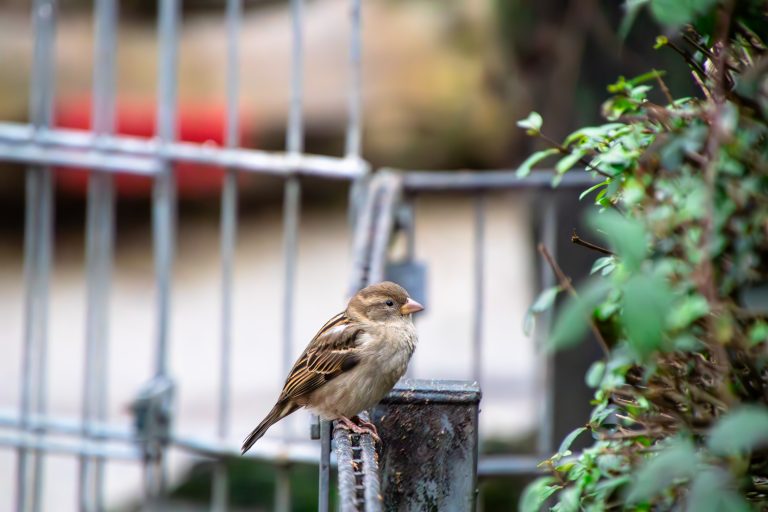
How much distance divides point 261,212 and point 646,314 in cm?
1222

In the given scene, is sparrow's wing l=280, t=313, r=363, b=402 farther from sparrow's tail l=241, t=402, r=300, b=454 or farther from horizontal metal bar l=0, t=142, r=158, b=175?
horizontal metal bar l=0, t=142, r=158, b=175

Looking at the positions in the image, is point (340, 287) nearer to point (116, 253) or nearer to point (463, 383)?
point (116, 253)

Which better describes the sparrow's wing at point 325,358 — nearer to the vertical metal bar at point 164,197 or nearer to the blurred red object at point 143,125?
the vertical metal bar at point 164,197

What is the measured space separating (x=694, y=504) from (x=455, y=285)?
10.6 meters

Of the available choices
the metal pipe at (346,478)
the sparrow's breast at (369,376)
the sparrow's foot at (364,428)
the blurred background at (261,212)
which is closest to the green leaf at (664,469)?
the metal pipe at (346,478)

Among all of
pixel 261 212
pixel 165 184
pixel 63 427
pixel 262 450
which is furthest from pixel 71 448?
pixel 261 212

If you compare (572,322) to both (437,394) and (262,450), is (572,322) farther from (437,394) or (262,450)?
(262,450)

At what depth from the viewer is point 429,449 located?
6.97 feet

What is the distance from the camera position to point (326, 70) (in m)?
12.7

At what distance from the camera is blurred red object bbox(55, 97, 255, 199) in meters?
10.4

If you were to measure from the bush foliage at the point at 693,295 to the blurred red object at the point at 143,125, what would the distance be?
27.0 feet

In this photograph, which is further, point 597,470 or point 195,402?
point 195,402

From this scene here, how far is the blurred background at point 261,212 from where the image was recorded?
31.7 feet

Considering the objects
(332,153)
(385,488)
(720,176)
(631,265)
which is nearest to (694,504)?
(631,265)
